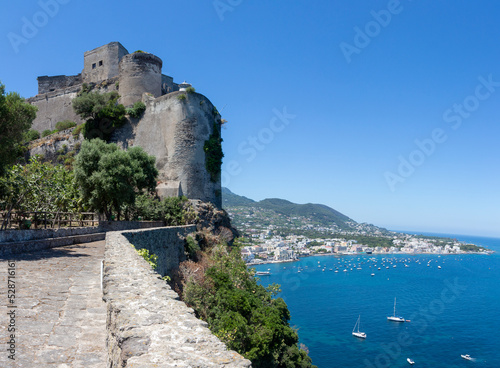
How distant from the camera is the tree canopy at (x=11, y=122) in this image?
13250 millimetres

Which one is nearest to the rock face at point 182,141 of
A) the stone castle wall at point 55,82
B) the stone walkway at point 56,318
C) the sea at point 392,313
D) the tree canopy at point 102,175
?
the tree canopy at point 102,175

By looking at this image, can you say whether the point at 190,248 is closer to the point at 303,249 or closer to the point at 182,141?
the point at 182,141

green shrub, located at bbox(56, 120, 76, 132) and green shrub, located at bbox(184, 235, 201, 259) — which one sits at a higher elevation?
green shrub, located at bbox(56, 120, 76, 132)

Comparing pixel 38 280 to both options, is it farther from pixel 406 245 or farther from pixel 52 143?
pixel 406 245

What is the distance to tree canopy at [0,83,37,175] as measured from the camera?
43.5ft

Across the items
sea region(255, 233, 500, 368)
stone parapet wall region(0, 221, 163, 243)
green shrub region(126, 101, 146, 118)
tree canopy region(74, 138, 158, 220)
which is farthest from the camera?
sea region(255, 233, 500, 368)

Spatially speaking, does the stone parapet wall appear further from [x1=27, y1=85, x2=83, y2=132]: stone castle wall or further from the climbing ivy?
[x1=27, y1=85, x2=83, y2=132]: stone castle wall

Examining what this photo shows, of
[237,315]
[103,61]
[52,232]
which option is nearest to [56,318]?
[52,232]

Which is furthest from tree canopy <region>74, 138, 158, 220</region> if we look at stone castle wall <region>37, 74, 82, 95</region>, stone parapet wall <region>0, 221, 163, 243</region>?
stone castle wall <region>37, 74, 82, 95</region>

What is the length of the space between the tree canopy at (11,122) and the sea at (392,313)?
2403 centimetres

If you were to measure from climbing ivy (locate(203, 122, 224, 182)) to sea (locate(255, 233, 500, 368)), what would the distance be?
55.7 ft

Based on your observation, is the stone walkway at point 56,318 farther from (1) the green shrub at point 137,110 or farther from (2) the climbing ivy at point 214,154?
(1) the green shrub at point 137,110

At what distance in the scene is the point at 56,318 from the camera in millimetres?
4613

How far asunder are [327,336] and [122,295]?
46488mm
